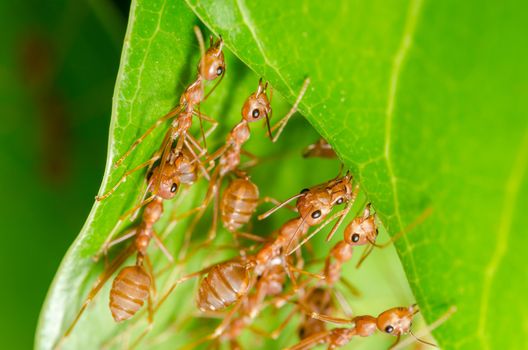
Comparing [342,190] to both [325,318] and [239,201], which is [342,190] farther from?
[325,318]

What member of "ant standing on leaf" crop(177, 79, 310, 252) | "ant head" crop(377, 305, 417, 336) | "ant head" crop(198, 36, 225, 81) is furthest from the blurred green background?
"ant head" crop(377, 305, 417, 336)

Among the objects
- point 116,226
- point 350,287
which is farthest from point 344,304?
point 116,226

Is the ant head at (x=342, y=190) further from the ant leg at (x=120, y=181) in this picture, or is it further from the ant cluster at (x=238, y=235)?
the ant leg at (x=120, y=181)

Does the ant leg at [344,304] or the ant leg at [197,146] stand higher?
the ant leg at [344,304]

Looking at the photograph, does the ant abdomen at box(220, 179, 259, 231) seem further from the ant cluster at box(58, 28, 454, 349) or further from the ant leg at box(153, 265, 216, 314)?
the ant leg at box(153, 265, 216, 314)

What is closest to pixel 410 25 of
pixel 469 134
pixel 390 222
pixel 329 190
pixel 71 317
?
pixel 469 134

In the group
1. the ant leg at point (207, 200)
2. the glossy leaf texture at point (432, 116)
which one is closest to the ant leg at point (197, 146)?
the ant leg at point (207, 200)
